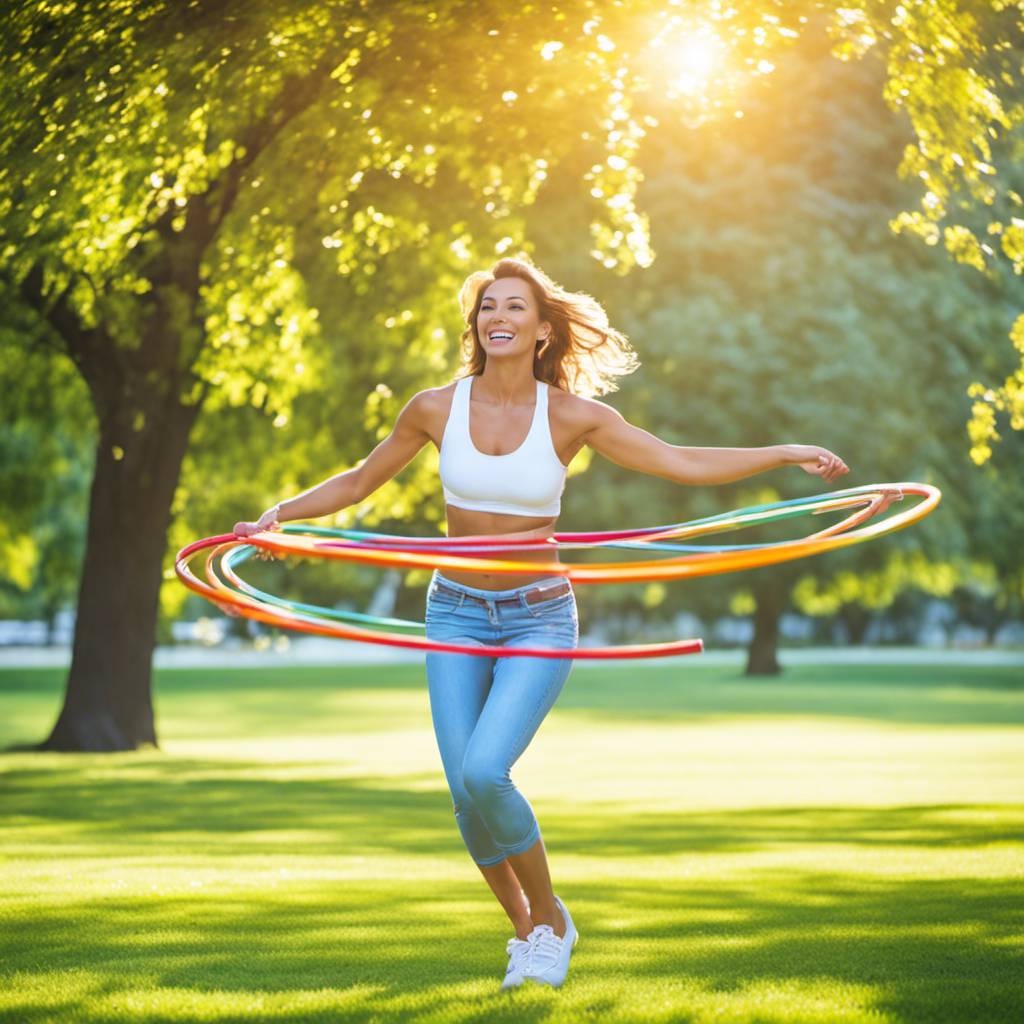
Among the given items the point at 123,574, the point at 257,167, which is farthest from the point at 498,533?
the point at 123,574

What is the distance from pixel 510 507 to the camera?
7066 mm

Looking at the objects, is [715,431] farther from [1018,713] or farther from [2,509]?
[2,509]

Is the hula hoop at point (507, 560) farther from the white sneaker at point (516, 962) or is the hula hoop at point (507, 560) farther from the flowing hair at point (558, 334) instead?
the white sneaker at point (516, 962)

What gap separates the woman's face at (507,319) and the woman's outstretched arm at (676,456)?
0.41 metres

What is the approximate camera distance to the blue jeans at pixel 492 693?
671 centimetres

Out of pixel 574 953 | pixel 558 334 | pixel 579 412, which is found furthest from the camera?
pixel 574 953

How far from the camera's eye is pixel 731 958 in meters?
7.80

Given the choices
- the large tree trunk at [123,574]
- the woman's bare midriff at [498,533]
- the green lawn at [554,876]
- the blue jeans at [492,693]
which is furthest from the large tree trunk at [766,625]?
the blue jeans at [492,693]

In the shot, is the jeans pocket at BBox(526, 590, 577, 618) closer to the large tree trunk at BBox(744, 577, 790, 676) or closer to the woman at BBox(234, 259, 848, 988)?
the woman at BBox(234, 259, 848, 988)

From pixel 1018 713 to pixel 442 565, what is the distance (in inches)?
1123

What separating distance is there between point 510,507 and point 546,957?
1.76m

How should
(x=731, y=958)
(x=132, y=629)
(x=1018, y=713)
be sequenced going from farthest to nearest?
(x=1018, y=713)
(x=132, y=629)
(x=731, y=958)

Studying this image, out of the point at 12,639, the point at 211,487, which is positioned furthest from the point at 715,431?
the point at 12,639

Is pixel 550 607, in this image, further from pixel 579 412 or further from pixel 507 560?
pixel 579 412
